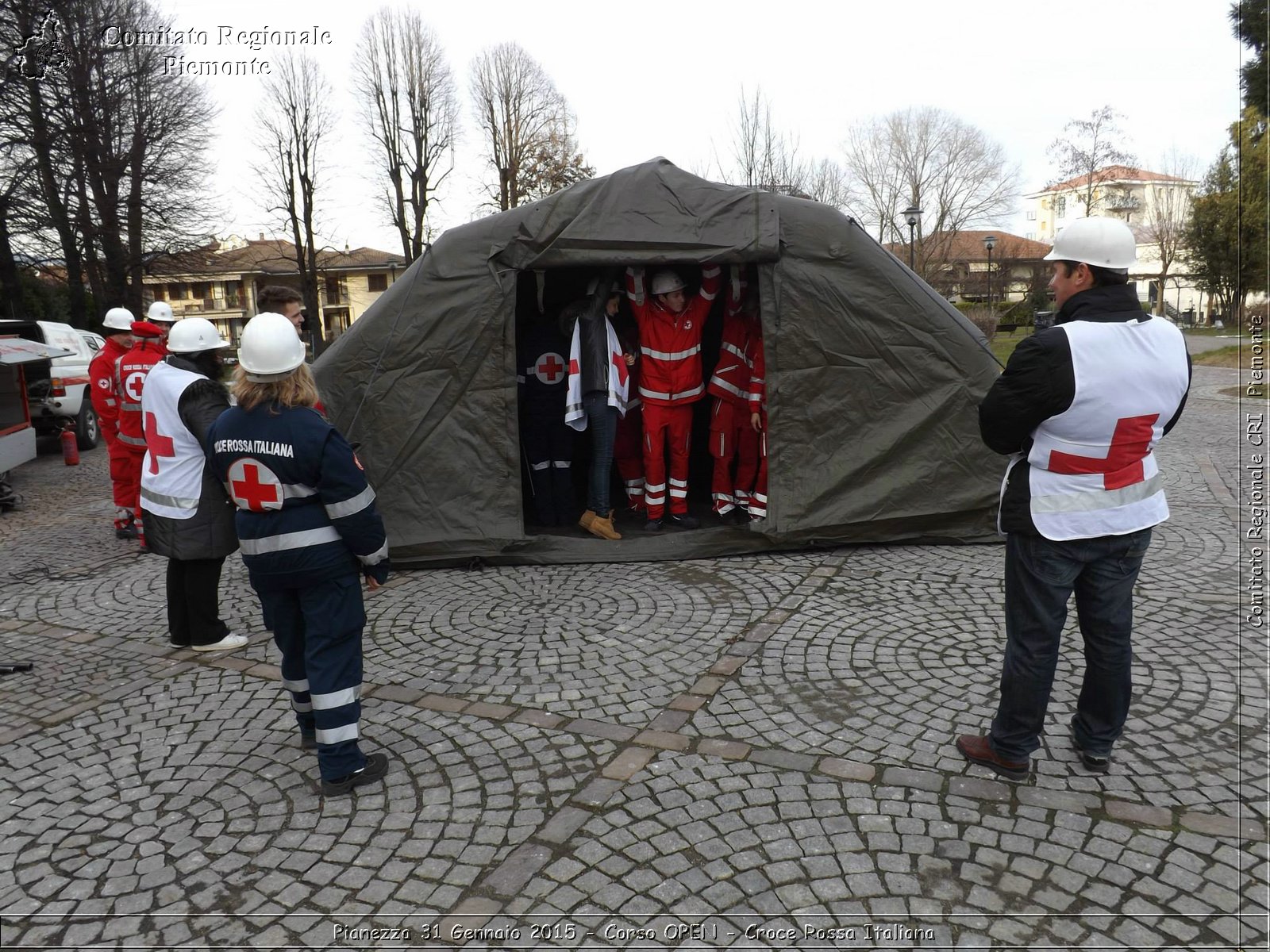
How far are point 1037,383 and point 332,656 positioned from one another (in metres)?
2.84

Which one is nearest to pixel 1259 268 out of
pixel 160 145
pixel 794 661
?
pixel 794 661

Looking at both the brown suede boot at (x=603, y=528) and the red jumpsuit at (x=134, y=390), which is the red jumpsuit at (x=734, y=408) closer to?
the brown suede boot at (x=603, y=528)

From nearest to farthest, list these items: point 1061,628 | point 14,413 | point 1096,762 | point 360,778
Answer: point 1061,628, point 1096,762, point 360,778, point 14,413

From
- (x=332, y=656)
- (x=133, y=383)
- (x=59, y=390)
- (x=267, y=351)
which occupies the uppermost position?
(x=267, y=351)

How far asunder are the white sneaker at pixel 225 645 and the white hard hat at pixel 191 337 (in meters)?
1.69

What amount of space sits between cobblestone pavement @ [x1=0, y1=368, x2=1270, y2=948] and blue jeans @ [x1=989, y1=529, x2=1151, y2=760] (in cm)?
22

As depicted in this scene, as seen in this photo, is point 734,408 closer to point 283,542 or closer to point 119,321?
point 283,542

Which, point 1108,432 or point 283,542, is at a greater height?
point 1108,432

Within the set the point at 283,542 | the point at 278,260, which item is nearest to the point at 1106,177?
the point at 283,542

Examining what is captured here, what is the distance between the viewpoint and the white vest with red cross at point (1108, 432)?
3043mm

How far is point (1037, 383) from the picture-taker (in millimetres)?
3086

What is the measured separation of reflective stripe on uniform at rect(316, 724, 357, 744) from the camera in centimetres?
335

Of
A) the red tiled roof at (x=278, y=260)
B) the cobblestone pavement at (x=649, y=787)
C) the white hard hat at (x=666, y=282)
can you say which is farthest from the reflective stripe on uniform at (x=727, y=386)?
the red tiled roof at (x=278, y=260)

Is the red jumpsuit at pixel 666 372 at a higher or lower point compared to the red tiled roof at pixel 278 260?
lower
